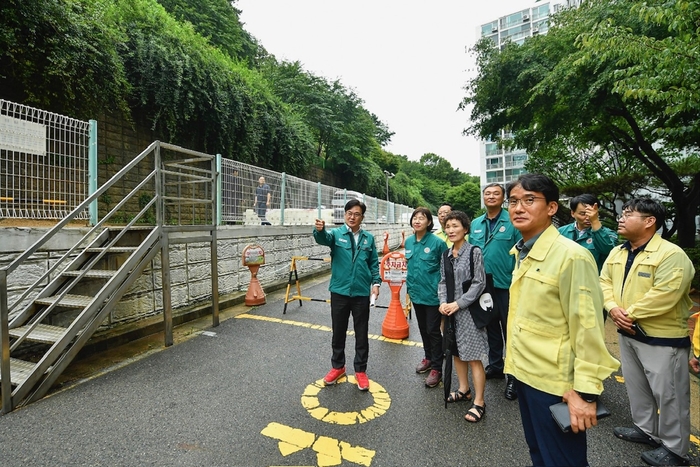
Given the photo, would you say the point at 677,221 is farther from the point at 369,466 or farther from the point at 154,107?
the point at 154,107

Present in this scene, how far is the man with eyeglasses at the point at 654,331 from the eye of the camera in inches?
86.6

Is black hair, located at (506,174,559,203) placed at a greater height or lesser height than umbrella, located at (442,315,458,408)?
greater

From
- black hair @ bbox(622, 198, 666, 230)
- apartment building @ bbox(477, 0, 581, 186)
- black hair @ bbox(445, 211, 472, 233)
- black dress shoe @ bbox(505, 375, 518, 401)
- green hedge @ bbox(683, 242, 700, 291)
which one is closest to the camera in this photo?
black hair @ bbox(622, 198, 666, 230)

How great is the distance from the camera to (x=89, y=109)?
6.86 meters

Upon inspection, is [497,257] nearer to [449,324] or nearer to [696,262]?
[449,324]

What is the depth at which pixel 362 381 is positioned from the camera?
125 inches

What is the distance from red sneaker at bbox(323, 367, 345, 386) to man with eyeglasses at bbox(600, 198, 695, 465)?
2.26m

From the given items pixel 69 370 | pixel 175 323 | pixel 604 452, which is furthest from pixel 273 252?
pixel 604 452

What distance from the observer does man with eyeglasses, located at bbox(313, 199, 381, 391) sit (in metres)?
3.26

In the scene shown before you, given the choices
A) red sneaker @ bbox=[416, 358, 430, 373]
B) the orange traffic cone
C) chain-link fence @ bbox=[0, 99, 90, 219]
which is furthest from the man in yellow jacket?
the orange traffic cone

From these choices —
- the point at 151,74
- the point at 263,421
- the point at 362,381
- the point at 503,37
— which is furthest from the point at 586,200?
the point at 503,37

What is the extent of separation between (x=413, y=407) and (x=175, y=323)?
3760 millimetres

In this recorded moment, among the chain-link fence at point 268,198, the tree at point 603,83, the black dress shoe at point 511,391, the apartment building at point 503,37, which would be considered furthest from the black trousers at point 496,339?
the apartment building at point 503,37

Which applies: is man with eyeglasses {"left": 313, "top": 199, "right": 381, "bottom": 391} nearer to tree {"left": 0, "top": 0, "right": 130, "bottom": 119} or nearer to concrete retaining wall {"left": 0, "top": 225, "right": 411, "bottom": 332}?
concrete retaining wall {"left": 0, "top": 225, "right": 411, "bottom": 332}
